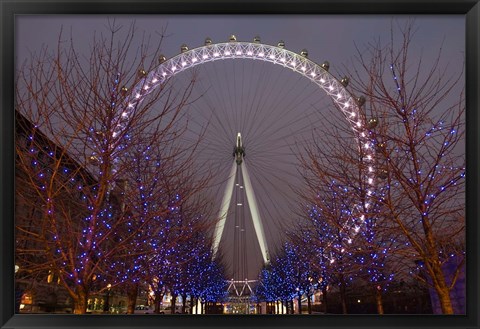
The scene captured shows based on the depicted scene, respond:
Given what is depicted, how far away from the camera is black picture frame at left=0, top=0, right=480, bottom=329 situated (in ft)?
16.8

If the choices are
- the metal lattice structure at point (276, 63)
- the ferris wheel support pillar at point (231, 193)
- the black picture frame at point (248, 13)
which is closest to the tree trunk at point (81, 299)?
the black picture frame at point (248, 13)

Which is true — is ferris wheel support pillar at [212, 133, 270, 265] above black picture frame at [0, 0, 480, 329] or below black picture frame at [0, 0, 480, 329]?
above

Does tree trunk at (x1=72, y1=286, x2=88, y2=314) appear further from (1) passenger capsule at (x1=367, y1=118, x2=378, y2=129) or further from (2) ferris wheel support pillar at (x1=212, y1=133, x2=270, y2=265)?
(2) ferris wheel support pillar at (x1=212, y1=133, x2=270, y2=265)

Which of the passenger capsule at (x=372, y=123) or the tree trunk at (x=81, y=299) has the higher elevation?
the passenger capsule at (x=372, y=123)

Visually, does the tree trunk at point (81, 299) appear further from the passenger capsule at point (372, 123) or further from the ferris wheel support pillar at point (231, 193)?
the ferris wheel support pillar at point (231, 193)

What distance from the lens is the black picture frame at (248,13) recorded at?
5.11 meters

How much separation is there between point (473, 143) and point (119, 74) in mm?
4091

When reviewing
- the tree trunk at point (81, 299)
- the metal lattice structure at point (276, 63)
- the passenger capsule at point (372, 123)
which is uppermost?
the metal lattice structure at point (276, 63)

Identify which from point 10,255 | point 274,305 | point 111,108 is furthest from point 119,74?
point 274,305

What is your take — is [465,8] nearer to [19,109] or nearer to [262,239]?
[19,109]

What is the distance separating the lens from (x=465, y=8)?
17.2 feet

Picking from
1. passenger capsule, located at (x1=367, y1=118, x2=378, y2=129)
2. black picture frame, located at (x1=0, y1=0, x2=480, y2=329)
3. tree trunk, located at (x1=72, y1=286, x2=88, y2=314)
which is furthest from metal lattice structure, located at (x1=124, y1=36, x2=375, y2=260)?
tree trunk, located at (x1=72, y1=286, x2=88, y2=314)

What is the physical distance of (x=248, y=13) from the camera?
17.3 ft

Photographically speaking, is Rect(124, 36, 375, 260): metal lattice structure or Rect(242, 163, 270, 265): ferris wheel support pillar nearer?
Rect(124, 36, 375, 260): metal lattice structure
